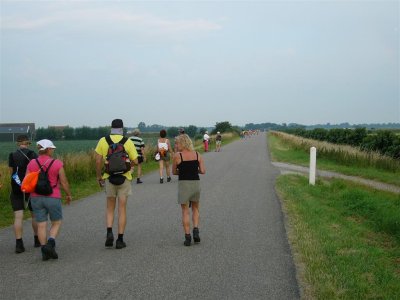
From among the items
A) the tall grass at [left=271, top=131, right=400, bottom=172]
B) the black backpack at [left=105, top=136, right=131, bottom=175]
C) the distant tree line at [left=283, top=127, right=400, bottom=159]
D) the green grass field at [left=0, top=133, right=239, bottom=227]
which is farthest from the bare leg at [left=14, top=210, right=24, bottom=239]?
the distant tree line at [left=283, top=127, right=400, bottom=159]

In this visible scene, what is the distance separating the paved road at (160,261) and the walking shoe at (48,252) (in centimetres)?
8

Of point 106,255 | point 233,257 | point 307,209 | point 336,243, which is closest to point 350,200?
point 307,209

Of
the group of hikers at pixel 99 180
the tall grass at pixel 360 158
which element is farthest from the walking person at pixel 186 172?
the tall grass at pixel 360 158

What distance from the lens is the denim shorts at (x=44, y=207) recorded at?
6.56m

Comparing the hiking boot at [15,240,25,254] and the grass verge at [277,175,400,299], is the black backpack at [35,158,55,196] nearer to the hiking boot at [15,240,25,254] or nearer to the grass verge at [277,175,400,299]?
the hiking boot at [15,240,25,254]

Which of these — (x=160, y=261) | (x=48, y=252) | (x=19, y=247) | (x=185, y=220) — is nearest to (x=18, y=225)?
(x=19, y=247)

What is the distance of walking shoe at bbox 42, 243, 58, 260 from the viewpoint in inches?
249

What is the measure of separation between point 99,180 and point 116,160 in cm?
50

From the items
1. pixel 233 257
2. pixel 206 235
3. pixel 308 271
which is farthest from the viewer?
pixel 206 235

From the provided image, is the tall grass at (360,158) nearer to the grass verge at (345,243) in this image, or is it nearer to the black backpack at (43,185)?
the grass verge at (345,243)

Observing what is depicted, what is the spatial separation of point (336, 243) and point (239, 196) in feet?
17.9

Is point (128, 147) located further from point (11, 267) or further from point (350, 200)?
point (350, 200)

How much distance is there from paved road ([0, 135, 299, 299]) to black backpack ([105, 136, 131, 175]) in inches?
46.3

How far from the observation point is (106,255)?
6.65 metres
